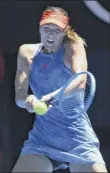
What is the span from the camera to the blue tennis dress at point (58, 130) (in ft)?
10.8

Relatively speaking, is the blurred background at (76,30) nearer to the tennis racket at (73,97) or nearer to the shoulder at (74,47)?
the shoulder at (74,47)

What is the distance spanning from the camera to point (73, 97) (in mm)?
3211

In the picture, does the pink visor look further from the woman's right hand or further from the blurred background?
the blurred background

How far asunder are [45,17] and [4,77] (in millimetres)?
1462

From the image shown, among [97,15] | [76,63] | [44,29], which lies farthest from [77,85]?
[97,15]

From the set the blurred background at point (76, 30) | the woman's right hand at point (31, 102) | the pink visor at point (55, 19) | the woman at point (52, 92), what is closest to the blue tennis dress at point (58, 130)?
the woman at point (52, 92)

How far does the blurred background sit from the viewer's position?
15.4ft

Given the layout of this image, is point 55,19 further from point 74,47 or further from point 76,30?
point 76,30

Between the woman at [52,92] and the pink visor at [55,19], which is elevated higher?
the pink visor at [55,19]

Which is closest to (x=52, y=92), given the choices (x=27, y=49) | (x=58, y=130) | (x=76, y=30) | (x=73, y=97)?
(x=73, y=97)

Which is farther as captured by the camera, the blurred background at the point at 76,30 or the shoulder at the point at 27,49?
the blurred background at the point at 76,30

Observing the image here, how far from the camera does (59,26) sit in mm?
3316

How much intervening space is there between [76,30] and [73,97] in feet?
5.17

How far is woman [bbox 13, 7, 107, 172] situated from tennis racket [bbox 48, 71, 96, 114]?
0.09 m
